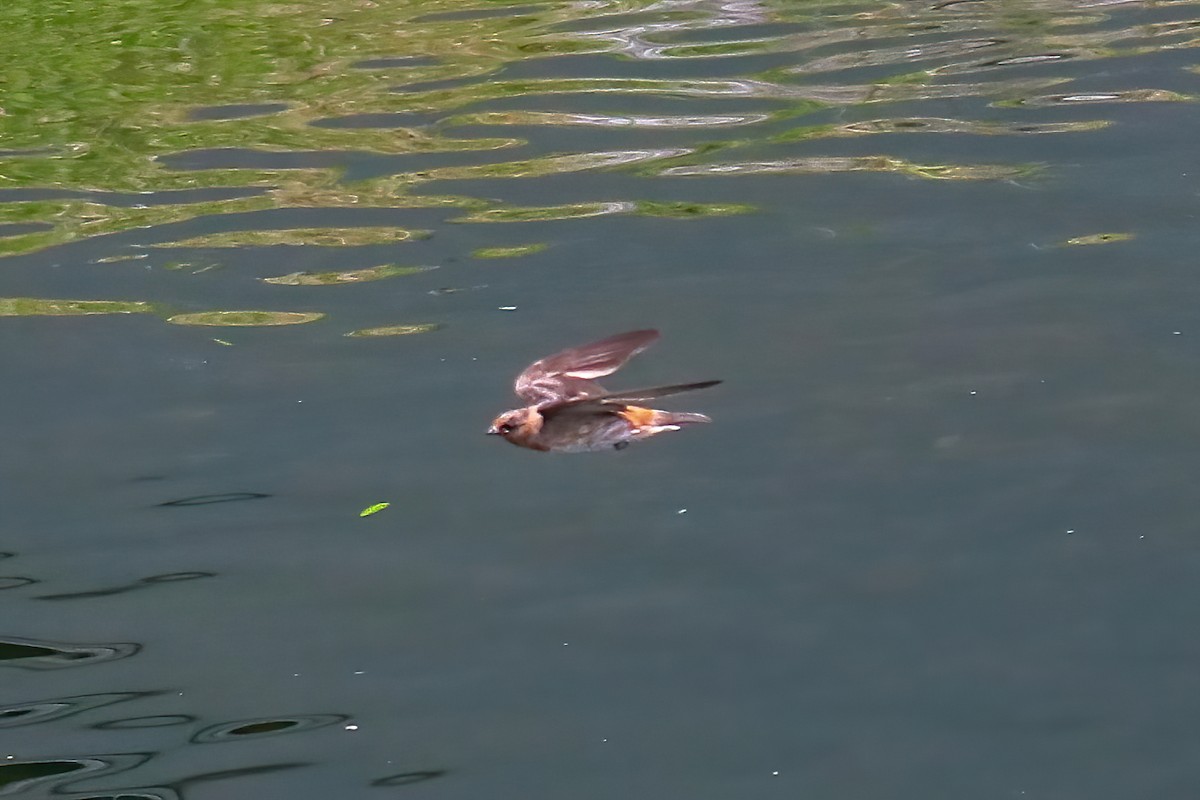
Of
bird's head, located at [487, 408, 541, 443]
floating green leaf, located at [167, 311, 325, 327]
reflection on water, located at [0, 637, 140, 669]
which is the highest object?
floating green leaf, located at [167, 311, 325, 327]

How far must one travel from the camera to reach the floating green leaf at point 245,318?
7.41 metres

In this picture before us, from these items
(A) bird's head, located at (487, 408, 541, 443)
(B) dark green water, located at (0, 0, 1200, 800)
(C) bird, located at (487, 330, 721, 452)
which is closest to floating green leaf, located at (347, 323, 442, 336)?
(B) dark green water, located at (0, 0, 1200, 800)

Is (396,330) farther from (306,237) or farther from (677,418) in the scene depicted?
(677,418)

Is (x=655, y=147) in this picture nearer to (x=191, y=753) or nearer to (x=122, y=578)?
(x=122, y=578)

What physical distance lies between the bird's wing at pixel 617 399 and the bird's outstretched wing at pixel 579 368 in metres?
0.09

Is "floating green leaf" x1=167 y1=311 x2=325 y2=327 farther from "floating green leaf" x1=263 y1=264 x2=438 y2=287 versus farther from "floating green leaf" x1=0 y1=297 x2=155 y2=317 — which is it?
"floating green leaf" x1=263 y1=264 x2=438 y2=287

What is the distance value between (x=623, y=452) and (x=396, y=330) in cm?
156

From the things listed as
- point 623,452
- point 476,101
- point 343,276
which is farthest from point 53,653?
point 476,101

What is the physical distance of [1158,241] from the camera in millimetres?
7426

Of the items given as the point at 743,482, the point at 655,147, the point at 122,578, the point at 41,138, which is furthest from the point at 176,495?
the point at 41,138

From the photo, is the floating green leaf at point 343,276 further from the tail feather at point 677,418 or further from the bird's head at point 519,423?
the tail feather at point 677,418

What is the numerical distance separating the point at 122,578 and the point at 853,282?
353 centimetres

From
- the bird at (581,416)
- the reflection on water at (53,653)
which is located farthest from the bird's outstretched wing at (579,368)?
the reflection on water at (53,653)

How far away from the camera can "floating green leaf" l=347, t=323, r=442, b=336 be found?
7.23m
